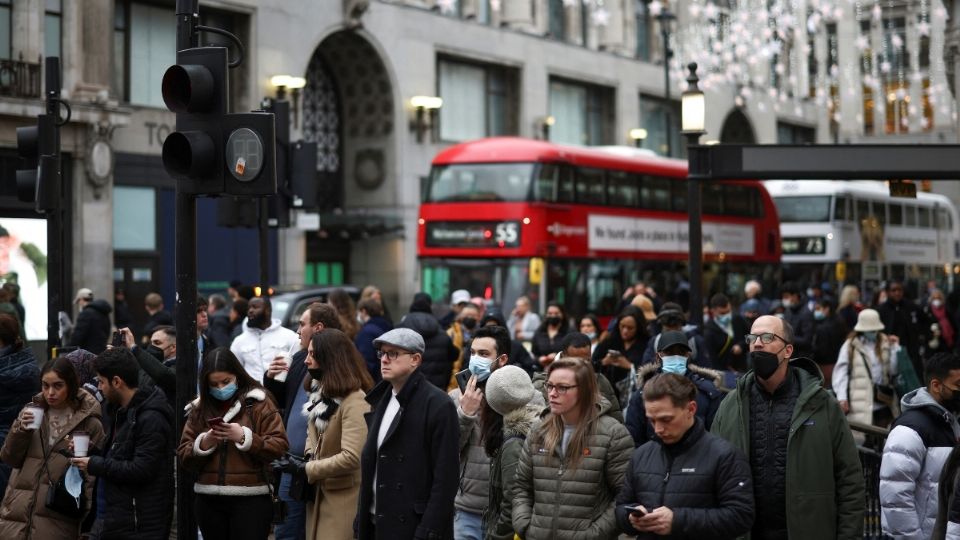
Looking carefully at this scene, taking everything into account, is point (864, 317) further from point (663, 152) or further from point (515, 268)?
point (663, 152)

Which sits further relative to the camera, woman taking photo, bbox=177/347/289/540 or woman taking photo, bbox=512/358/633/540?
woman taking photo, bbox=177/347/289/540

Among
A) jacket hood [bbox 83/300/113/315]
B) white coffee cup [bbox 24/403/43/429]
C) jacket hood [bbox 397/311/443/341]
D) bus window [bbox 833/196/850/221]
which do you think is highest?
bus window [bbox 833/196/850/221]

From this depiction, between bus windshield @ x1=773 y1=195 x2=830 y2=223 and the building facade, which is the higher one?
the building facade

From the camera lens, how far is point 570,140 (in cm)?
4400

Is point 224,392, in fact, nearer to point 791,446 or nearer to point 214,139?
point 214,139

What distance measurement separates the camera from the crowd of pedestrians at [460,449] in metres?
6.48

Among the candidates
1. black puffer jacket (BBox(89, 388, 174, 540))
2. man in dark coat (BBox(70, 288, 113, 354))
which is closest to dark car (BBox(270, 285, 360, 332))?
man in dark coat (BBox(70, 288, 113, 354))

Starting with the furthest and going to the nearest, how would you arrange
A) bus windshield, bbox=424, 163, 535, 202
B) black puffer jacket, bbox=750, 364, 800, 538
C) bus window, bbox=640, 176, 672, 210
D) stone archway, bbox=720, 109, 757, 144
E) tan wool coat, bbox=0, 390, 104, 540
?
1. stone archway, bbox=720, 109, 757, 144
2. bus window, bbox=640, 176, 672, 210
3. bus windshield, bbox=424, 163, 535, 202
4. tan wool coat, bbox=0, 390, 104, 540
5. black puffer jacket, bbox=750, 364, 800, 538

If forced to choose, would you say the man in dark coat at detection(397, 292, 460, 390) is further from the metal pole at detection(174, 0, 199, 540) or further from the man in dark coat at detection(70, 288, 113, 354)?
the man in dark coat at detection(70, 288, 113, 354)

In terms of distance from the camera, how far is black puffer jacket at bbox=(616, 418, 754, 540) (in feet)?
19.5

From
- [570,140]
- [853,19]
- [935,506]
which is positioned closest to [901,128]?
[853,19]

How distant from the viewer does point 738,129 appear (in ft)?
181

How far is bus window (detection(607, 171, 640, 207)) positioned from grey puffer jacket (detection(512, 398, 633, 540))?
2111 centimetres

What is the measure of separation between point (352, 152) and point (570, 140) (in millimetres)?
8840
